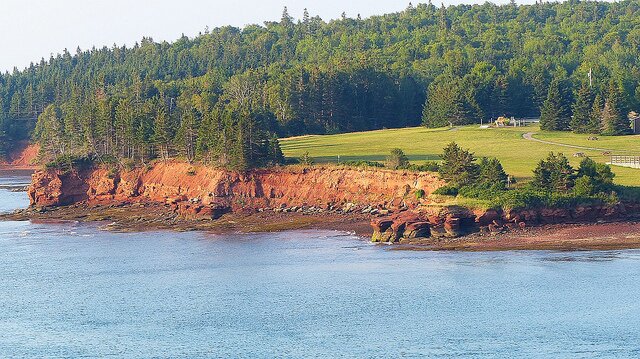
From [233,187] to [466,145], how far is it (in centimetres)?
2910

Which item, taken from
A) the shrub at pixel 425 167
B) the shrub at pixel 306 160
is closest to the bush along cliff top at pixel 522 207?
the shrub at pixel 425 167

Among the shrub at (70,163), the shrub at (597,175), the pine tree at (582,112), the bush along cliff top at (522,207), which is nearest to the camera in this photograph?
the bush along cliff top at (522,207)

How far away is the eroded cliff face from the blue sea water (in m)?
11.9

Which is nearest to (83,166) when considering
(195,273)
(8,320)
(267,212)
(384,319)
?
(267,212)

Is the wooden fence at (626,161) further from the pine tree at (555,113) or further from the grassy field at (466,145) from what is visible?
the pine tree at (555,113)

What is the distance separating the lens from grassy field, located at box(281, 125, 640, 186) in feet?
320

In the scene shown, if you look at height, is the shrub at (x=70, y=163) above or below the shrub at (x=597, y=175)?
above

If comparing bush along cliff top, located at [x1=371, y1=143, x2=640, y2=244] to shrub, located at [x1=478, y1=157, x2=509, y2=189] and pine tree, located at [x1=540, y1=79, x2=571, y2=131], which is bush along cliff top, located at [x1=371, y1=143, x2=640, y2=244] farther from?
pine tree, located at [x1=540, y1=79, x2=571, y2=131]

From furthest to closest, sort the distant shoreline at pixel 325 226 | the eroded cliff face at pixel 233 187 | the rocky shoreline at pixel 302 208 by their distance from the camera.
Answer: the eroded cliff face at pixel 233 187 < the rocky shoreline at pixel 302 208 < the distant shoreline at pixel 325 226

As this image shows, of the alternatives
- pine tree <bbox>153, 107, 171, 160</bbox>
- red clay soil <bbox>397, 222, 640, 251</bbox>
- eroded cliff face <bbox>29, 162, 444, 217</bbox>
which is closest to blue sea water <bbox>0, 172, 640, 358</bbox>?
red clay soil <bbox>397, 222, 640, 251</bbox>

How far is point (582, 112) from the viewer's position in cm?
12262

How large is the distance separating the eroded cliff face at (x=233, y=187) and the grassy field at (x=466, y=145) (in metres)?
7.74

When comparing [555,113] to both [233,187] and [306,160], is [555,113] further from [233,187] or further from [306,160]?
[233,187]

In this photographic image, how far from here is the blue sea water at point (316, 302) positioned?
46.7 m
